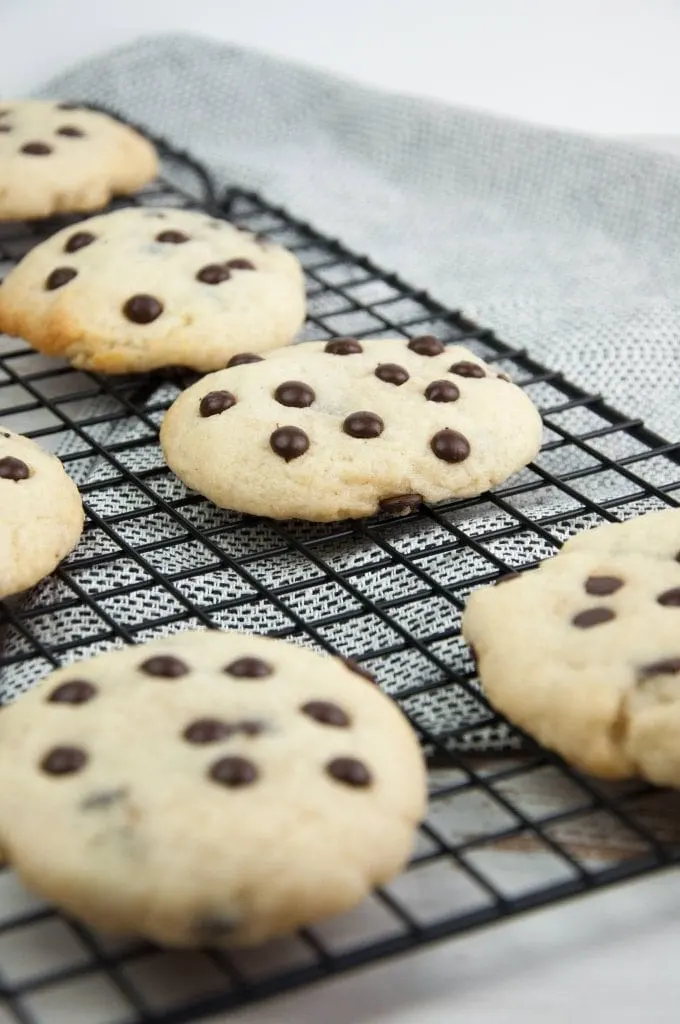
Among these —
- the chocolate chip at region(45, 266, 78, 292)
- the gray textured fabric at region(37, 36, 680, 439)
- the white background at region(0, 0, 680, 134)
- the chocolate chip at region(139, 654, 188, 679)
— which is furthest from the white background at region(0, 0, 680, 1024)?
the chocolate chip at region(139, 654, 188, 679)

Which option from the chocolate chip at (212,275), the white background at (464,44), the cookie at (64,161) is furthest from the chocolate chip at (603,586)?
the white background at (464,44)

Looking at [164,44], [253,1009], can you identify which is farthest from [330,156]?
[253,1009]

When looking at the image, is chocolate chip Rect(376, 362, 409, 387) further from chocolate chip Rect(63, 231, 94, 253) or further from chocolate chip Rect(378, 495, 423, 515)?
chocolate chip Rect(63, 231, 94, 253)

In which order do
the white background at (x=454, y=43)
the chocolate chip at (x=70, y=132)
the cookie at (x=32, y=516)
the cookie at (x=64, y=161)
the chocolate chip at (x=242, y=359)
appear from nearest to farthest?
the cookie at (x=32, y=516)
the chocolate chip at (x=242, y=359)
the cookie at (x=64, y=161)
the chocolate chip at (x=70, y=132)
the white background at (x=454, y=43)

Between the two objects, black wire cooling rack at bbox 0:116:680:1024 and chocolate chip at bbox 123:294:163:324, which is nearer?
black wire cooling rack at bbox 0:116:680:1024

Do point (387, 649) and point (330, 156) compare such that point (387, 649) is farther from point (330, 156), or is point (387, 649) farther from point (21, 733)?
point (330, 156)

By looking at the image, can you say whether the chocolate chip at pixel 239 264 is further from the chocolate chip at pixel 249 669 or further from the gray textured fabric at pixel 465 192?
the chocolate chip at pixel 249 669
